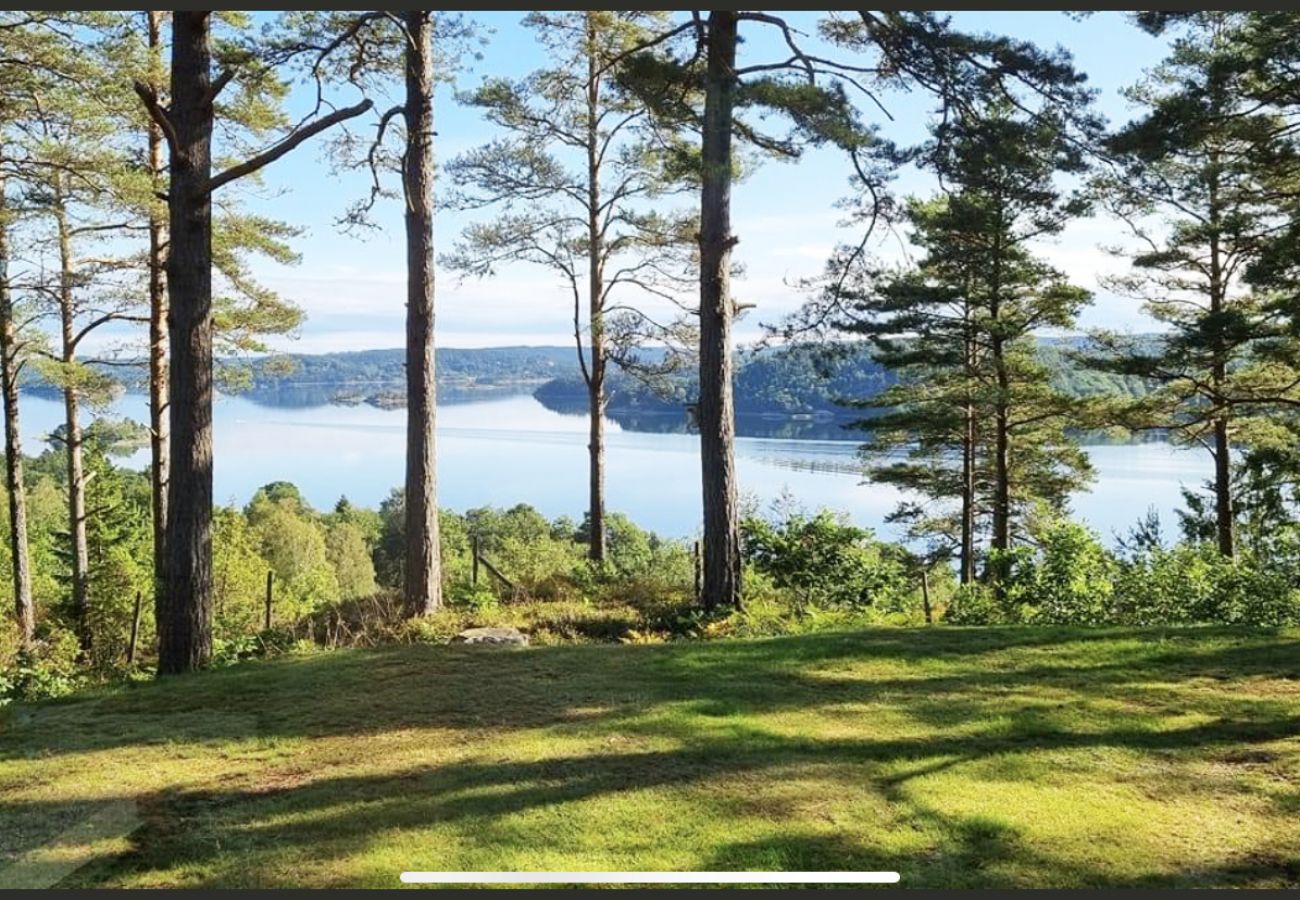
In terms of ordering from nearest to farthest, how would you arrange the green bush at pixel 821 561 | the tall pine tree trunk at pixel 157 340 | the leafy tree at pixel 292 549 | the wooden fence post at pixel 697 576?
1. the wooden fence post at pixel 697 576
2. the green bush at pixel 821 561
3. the tall pine tree trunk at pixel 157 340
4. the leafy tree at pixel 292 549

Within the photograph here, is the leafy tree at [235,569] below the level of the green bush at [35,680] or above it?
below

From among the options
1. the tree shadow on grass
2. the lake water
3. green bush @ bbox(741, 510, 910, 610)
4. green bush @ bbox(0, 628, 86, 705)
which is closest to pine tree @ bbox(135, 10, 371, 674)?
green bush @ bbox(0, 628, 86, 705)

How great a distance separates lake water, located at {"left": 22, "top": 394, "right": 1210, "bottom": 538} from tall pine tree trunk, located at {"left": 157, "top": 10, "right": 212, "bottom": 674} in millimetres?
2908

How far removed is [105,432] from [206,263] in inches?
375

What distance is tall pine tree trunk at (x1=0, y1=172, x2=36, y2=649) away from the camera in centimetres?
1105

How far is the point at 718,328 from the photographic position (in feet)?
24.5

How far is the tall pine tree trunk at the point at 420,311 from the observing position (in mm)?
7750

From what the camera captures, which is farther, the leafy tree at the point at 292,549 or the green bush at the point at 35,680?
the leafy tree at the point at 292,549

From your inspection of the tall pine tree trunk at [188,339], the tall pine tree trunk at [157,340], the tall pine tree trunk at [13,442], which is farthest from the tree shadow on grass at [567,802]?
the tall pine tree trunk at [13,442]

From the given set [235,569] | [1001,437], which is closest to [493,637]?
[1001,437]

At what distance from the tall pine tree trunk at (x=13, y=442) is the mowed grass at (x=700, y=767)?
26.7 feet

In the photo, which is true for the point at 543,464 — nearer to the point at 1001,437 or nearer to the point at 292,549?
the point at 292,549

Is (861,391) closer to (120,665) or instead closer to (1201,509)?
(1201,509)

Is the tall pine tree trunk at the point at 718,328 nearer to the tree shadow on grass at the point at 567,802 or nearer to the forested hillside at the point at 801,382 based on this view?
the forested hillside at the point at 801,382
